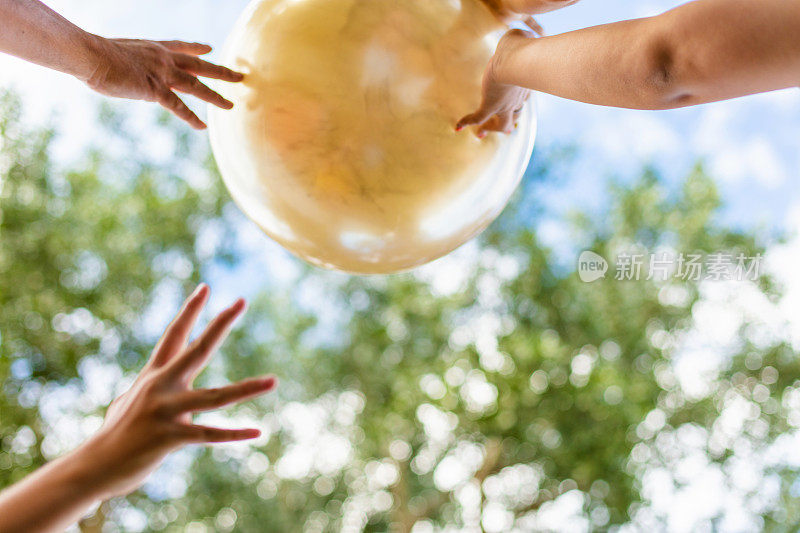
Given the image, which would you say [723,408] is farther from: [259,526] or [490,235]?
[259,526]

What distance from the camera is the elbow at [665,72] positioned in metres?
1.05

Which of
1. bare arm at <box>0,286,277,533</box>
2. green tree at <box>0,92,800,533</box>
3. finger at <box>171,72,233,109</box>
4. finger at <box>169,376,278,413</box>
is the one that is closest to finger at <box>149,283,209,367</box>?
bare arm at <box>0,286,277,533</box>

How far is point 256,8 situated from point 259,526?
9.14m

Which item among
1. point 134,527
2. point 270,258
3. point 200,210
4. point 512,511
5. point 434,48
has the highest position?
point 434,48

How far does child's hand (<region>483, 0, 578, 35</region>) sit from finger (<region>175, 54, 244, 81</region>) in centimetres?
60

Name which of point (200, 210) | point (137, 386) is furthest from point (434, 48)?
point (200, 210)

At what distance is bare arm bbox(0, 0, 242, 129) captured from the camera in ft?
5.17

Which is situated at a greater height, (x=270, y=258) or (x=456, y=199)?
(x=456, y=199)

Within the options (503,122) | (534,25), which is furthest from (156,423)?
(534,25)

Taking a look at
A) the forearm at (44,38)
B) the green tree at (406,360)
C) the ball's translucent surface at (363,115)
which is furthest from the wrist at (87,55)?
the green tree at (406,360)

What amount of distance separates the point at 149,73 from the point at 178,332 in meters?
0.66

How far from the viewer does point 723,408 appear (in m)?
10.1

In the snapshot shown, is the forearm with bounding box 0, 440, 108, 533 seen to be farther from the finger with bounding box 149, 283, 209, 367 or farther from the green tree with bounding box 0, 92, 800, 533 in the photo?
the green tree with bounding box 0, 92, 800, 533

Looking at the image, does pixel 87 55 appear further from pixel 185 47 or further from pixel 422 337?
pixel 422 337
